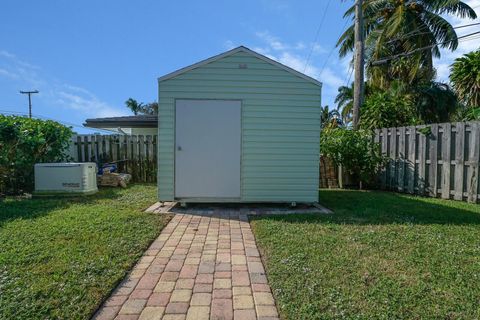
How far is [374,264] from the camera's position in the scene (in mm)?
3080

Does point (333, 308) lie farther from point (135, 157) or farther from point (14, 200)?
point (135, 157)

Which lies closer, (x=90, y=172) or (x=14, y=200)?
(x=14, y=200)

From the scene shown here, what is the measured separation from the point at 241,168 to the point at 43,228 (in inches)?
122

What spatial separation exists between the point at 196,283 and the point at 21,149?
6.49 meters

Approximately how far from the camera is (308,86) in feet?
18.9

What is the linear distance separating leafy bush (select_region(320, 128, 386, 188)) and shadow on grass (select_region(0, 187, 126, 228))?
558 cm

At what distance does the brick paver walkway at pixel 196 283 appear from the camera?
226 centimetres

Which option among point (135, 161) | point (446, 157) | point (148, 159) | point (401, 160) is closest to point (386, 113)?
point (401, 160)

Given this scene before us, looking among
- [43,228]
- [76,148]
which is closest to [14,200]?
[43,228]

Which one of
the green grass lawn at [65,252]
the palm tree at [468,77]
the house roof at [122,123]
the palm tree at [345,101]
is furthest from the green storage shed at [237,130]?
the palm tree at [345,101]

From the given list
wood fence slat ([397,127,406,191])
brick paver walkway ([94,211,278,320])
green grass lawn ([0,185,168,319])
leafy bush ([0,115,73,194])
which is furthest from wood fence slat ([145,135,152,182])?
wood fence slat ([397,127,406,191])

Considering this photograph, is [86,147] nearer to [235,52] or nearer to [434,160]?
[235,52]

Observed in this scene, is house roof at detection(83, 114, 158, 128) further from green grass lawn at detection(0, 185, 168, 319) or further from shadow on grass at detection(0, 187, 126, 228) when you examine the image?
green grass lawn at detection(0, 185, 168, 319)

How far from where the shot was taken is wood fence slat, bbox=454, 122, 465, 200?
6414 mm
